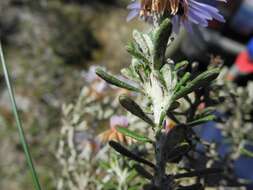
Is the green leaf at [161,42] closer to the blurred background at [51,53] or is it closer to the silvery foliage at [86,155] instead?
the silvery foliage at [86,155]

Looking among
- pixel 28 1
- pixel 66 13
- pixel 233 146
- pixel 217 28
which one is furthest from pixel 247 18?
pixel 233 146

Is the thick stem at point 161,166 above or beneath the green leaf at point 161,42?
beneath

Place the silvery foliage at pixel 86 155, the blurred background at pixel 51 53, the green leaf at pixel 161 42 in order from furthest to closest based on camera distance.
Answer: the blurred background at pixel 51 53
the silvery foliage at pixel 86 155
the green leaf at pixel 161 42

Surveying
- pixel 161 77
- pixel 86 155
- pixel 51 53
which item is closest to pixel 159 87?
pixel 161 77

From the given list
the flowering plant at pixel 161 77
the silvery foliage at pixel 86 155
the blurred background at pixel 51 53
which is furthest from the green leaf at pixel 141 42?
the blurred background at pixel 51 53

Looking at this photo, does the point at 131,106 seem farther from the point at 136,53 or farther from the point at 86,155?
the point at 86,155

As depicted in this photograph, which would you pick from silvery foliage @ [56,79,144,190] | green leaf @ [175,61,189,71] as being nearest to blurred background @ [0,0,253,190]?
silvery foliage @ [56,79,144,190]
